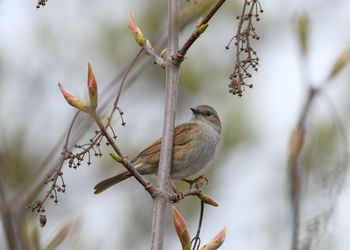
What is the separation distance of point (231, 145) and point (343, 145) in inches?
→ 249

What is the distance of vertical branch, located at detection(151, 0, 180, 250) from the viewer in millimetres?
2395

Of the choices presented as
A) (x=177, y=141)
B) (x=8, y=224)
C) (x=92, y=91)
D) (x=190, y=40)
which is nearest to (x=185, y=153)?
(x=177, y=141)

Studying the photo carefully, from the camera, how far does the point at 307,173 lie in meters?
1.85

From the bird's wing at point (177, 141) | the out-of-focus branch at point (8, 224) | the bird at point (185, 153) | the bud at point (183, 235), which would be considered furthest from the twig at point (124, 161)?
the bird's wing at point (177, 141)

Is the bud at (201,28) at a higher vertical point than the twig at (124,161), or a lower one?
higher

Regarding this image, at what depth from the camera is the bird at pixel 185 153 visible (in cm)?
525

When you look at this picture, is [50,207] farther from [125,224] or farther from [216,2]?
[216,2]

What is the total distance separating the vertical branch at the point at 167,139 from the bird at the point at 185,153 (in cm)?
233

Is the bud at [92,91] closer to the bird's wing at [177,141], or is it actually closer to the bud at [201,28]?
the bud at [201,28]

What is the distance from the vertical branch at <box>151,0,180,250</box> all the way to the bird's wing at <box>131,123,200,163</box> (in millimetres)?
2597

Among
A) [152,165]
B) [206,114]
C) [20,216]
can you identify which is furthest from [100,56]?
[20,216]

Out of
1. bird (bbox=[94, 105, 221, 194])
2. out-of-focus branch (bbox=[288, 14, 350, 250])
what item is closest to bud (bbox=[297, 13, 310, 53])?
out-of-focus branch (bbox=[288, 14, 350, 250])

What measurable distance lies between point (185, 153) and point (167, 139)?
2.83 meters

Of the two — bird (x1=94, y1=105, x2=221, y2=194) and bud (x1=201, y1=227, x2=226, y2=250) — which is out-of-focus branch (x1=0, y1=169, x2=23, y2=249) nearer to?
bud (x1=201, y1=227, x2=226, y2=250)
